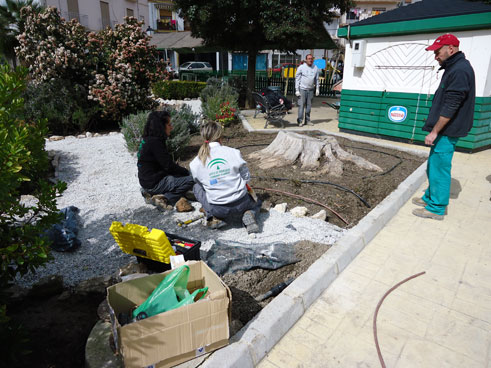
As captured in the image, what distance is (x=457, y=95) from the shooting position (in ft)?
12.6

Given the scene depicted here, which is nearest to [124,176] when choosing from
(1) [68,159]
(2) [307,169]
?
(1) [68,159]


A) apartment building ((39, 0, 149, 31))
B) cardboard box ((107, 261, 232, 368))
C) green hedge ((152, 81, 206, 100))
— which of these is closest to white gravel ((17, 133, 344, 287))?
cardboard box ((107, 261, 232, 368))

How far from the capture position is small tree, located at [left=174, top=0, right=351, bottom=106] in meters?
12.1

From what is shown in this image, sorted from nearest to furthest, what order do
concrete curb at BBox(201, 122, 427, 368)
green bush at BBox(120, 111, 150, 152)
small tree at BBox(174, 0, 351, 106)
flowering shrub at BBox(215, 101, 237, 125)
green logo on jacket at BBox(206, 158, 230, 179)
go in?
concrete curb at BBox(201, 122, 427, 368), green logo on jacket at BBox(206, 158, 230, 179), green bush at BBox(120, 111, 150, 152), flowering shrub at BBox(215, 101, 237, 125), small tree at BBox(174, 0, 351, 106)

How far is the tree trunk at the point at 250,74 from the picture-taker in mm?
14438

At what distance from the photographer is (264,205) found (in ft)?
15.6

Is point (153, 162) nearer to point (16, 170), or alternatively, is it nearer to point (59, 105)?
point (16, 170)

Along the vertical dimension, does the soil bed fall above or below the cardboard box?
below

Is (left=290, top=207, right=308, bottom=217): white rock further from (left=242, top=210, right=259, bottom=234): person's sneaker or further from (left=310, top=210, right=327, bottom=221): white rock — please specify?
(left=242, top=210, right=259, bottom=234): person's sneaker

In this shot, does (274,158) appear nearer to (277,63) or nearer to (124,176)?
(124,176)

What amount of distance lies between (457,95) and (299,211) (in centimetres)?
226

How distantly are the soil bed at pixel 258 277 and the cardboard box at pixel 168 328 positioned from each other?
40cm

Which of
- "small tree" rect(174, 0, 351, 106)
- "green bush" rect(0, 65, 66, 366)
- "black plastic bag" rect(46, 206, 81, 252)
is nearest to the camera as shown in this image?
"green bush" rect(0, 65, 66, 366)

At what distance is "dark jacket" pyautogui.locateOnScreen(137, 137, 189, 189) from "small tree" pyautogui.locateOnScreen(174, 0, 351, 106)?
9.07 m
